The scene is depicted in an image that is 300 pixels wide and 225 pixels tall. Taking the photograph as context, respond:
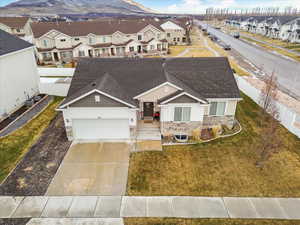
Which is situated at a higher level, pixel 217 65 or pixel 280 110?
pixel 217 65

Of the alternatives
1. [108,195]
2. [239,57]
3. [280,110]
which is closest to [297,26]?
[239,57]

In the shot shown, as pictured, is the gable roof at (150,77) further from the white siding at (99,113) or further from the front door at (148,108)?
the front door at (148,108)

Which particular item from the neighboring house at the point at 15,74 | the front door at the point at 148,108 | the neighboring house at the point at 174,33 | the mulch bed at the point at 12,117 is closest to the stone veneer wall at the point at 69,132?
the front door at the point at 148,108

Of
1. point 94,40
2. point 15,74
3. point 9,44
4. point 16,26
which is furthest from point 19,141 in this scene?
point 16,26

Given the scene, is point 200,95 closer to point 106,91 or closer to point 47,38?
point 106,91

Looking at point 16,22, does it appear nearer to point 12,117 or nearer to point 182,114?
point 12,117

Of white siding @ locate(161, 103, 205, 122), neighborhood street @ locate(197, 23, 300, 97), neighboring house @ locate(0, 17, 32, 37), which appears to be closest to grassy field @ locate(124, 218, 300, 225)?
white siding @ locate(161, 103, 205, 122)
